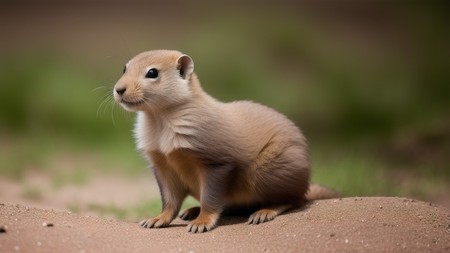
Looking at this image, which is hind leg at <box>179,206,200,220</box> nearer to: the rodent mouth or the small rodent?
the small rodent

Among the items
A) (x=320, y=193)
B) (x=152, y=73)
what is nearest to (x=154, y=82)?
(x=152, y=73)

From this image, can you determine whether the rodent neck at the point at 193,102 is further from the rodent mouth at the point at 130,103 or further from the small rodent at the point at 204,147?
the rodent mouth at the point at 130,103

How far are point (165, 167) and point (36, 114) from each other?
16.9 feet

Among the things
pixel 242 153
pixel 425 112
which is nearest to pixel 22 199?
pixel 242 153

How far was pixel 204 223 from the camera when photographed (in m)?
4.69

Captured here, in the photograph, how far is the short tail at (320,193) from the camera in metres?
5.66

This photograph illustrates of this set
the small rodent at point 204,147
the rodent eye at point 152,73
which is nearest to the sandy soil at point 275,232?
the small rodent at point 204,147

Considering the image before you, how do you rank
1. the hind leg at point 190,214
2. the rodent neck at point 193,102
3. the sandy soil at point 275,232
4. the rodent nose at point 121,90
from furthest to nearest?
the hind leg at point 190,214 → the rodent neck at point 193,102 → the rodent nose at point 121,90 → the sandy soil at point 275,232

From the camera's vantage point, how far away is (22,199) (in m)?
6.75

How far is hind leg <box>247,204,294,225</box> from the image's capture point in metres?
4.79

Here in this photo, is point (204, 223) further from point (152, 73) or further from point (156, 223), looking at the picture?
point (152, 73)

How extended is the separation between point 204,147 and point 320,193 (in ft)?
4.68

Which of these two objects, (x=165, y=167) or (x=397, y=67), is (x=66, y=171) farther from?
(x=397, y=67)

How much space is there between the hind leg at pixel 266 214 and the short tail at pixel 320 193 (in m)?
0.63
